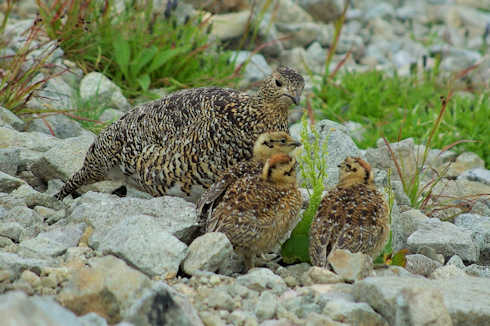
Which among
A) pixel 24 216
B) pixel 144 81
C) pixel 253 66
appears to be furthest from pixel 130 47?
pixel 24 216

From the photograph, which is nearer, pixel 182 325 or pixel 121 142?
pixel 182 325

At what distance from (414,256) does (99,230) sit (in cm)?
197

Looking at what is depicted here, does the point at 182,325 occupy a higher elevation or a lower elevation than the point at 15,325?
lower

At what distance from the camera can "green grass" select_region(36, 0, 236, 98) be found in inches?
324

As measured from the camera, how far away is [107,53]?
8531 millimetres

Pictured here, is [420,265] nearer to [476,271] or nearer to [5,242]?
[476,271]

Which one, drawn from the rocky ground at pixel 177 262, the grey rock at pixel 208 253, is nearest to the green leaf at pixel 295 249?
the rocky ground at pixel 177 262

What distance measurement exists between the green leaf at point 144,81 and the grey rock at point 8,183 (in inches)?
107

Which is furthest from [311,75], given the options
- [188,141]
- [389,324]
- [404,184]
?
[389,324]

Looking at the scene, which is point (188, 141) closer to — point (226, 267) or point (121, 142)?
point (121, 142)

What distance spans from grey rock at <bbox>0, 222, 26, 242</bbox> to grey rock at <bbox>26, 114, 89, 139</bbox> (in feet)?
8.64

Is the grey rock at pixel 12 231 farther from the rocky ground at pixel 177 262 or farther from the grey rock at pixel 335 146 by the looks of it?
the grey rock at pixel 335 146

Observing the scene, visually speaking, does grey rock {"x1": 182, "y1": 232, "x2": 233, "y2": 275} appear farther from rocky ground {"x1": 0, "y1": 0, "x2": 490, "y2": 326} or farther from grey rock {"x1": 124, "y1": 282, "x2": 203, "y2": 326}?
grey rock {"x1": 124, "y1": 282, "x2": 203, "y2": 326}

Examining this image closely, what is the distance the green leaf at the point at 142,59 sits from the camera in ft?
26.9
